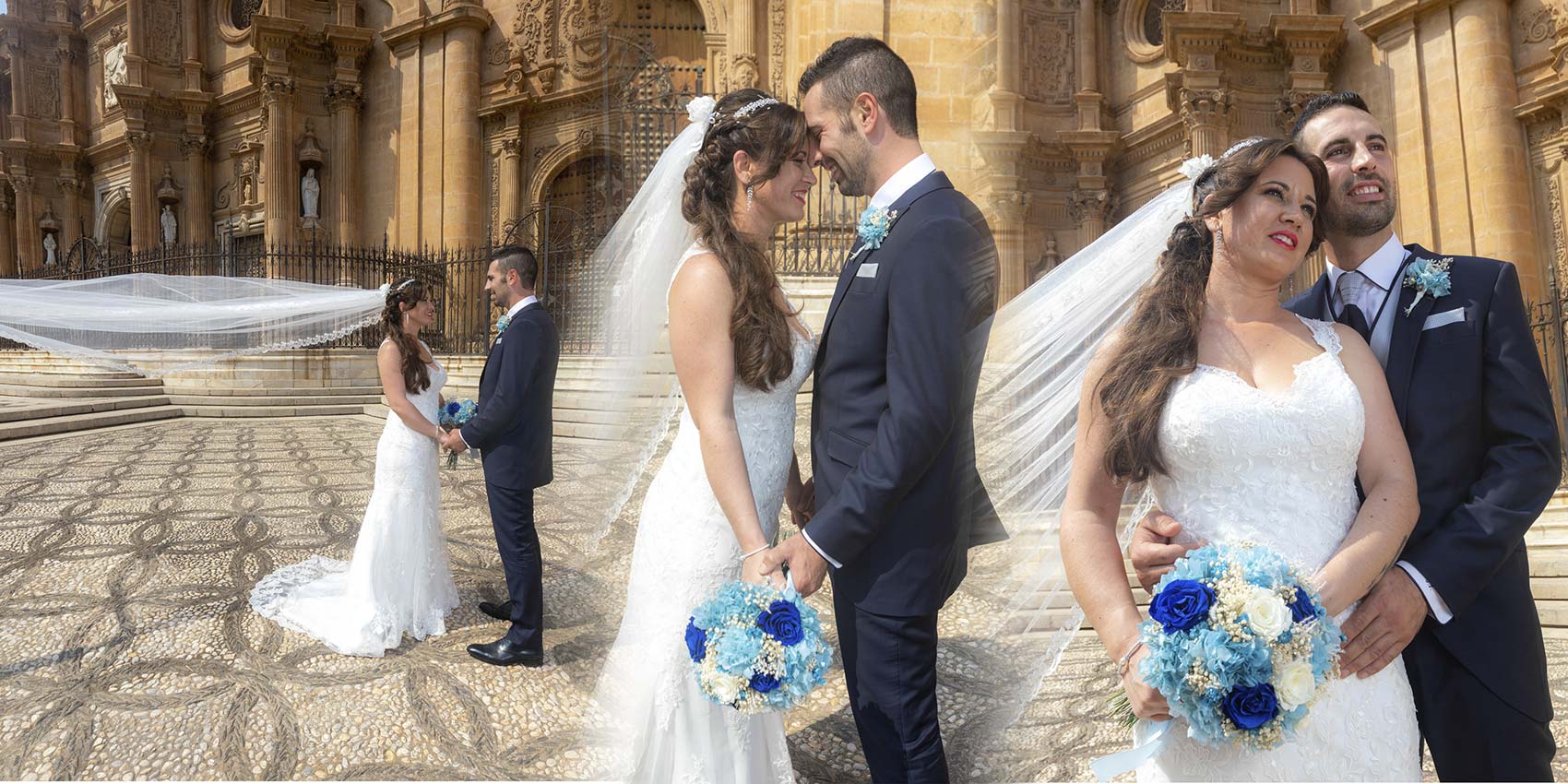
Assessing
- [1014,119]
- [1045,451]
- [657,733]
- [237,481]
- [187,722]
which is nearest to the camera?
[657,733]

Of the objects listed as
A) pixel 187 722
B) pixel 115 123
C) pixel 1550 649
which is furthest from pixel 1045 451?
pixel 115 123

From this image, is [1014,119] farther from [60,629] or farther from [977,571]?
[60,629]

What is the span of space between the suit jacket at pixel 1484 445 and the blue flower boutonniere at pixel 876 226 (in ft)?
3.89

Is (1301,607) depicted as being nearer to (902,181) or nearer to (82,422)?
(902,181)

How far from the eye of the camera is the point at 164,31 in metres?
24.5

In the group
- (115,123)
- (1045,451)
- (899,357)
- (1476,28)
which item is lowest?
(1045,451)

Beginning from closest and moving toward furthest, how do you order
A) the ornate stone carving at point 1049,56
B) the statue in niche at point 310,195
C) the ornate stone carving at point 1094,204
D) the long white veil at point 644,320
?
the long white veil at point 644,320 → the ornate stone carving at point 1094,204 → the ornate stone carving at point 1049,56 → the statue in niche at point 310,195

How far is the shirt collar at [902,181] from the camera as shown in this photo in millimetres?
1943

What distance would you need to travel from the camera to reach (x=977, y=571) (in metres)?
5.43

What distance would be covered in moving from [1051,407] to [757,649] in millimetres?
1128

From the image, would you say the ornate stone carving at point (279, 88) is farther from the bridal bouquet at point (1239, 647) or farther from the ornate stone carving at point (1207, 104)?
the bridal bouquet at point (1239, 647)

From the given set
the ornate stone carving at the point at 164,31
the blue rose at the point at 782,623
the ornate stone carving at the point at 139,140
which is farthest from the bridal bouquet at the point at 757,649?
the ornate stone carving at the point at 164,31

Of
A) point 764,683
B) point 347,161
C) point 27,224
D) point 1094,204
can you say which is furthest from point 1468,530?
point 27,224

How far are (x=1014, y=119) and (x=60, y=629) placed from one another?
19.7m
